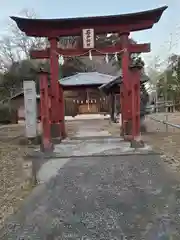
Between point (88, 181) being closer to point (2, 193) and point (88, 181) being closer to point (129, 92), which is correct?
point (2, 193)

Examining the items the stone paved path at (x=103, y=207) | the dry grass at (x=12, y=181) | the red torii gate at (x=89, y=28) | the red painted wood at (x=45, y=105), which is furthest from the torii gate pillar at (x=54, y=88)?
the stone paved path at (x=103, y=207)

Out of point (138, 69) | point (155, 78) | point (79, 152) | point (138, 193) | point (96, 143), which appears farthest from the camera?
point (155, 78)

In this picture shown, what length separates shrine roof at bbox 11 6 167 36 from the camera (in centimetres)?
917

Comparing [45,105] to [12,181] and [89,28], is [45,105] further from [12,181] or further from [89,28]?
[12,181]

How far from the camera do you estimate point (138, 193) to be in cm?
412

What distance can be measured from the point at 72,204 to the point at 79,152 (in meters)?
3.74

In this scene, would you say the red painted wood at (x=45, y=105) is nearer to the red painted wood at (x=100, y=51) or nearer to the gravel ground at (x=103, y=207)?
the red painted wood at (x=100, y=51)

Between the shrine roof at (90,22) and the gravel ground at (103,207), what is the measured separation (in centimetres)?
528

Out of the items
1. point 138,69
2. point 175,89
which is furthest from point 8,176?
point 175,89

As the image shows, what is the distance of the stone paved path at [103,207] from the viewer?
289cm

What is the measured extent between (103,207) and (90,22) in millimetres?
7005

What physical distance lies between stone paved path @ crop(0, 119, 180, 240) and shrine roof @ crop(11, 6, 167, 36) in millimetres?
5222

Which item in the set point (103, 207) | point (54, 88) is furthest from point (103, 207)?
point (54, 88)

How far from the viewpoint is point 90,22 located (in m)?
9.35
